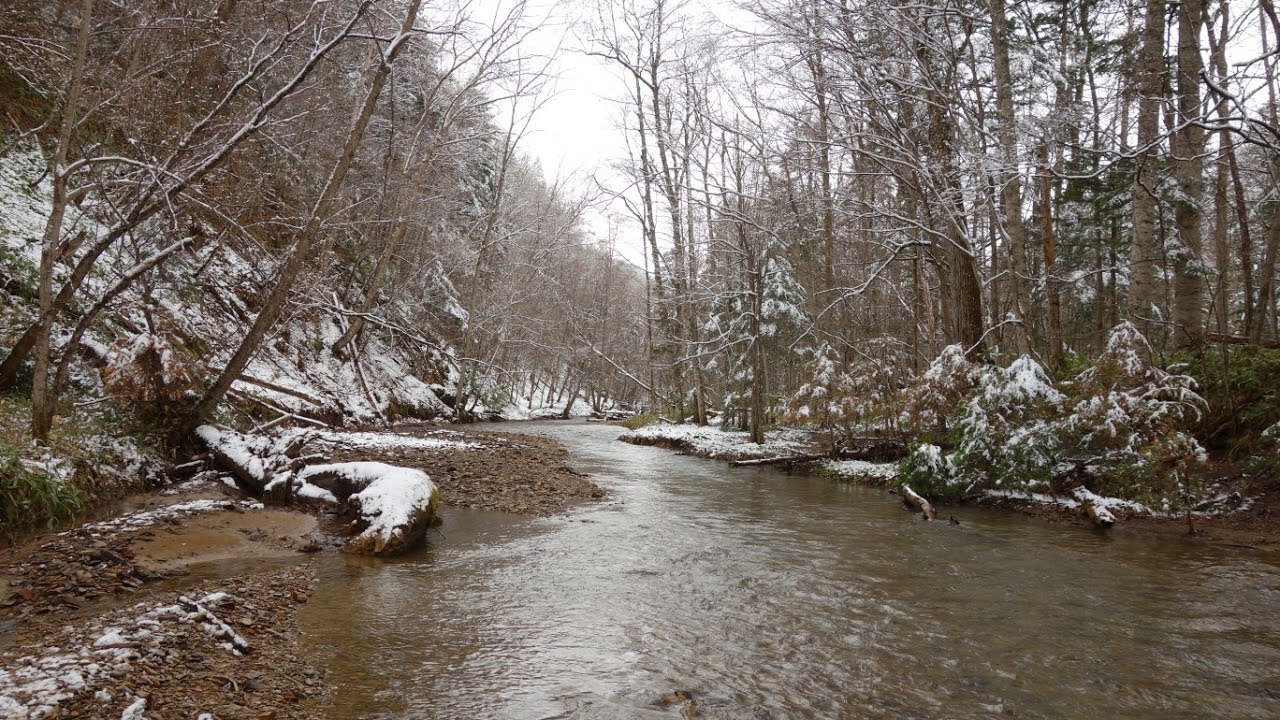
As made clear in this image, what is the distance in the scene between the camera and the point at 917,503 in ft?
31.4

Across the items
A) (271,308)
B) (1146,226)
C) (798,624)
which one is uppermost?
(1146,226)

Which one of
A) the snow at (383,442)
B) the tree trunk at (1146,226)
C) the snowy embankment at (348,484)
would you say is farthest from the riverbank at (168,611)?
the tree trunk at (1146,226)

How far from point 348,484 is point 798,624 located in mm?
5815

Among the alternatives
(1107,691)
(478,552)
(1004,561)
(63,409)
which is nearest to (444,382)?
(63,409)

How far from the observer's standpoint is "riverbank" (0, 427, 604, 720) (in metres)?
3.05

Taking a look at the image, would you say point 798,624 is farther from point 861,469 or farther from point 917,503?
point 861,469

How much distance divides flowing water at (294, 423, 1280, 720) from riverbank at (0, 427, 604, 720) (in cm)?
33

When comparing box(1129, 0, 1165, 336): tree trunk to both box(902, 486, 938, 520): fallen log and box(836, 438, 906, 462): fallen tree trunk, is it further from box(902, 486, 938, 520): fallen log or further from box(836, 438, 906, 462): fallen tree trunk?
box(836, 438, 906, 462): fallen tree trunk

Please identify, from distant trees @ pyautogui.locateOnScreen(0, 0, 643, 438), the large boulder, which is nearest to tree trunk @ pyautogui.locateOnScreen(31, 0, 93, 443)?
distant trees @ pyautogui.locateOnScreen(0, 0, 643, 438)

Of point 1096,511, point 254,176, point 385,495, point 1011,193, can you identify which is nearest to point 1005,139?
point 1011,193

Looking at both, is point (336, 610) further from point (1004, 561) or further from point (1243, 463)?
point (1243, 463)

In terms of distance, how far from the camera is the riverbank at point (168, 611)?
3.05m

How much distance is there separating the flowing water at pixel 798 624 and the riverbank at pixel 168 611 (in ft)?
1.09

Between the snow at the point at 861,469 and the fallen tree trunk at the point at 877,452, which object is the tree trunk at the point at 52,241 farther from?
the fallen tree trunk at the point at 877,452
